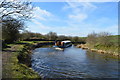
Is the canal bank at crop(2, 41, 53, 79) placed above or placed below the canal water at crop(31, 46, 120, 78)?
above

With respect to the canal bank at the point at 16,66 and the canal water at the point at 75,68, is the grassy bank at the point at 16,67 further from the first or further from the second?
the canal water at the point at 75,68

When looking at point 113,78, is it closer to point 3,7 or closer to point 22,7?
point 22,7

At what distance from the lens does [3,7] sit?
605 inches

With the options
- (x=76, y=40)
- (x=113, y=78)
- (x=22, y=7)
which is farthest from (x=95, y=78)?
(x=76, y=40)

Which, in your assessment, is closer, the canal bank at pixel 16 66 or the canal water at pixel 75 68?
the canal bank at pixel 16 66

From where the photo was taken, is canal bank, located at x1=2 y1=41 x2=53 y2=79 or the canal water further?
the canal water

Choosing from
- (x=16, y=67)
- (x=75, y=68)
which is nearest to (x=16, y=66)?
(x=16, y=67)

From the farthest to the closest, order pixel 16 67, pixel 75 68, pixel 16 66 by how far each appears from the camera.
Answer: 1. pixel 75 68
2. pixel 16 66
3. pixel 16 67

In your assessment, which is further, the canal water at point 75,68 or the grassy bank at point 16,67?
the canal water at point 75,68

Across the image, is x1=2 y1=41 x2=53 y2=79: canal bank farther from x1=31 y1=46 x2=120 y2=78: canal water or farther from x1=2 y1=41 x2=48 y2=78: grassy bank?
x1=31 y1=46 x2=120 y2=78: canal water

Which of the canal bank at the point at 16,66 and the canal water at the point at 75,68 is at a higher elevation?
the canal bank at the point at 16,66

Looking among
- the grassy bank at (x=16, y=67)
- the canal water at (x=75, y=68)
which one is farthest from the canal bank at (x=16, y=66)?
the canal water at (x=75, y=68)

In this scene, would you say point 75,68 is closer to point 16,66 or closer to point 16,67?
point 16,66

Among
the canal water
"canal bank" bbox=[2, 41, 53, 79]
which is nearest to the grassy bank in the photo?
"canal bank" bbox=[2, 41, 53, 79]
